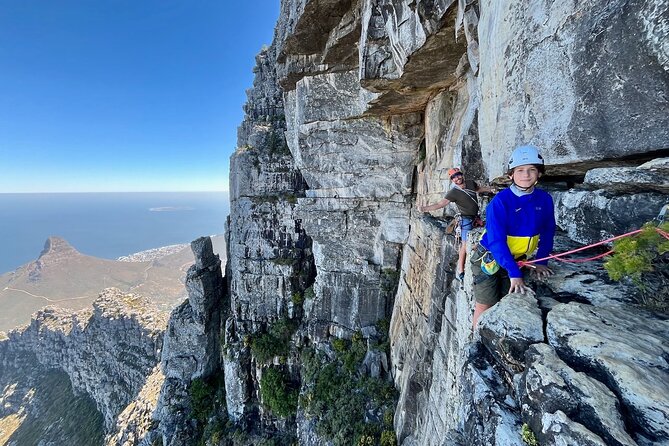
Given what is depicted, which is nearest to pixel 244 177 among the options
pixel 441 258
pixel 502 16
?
pixel 441 258

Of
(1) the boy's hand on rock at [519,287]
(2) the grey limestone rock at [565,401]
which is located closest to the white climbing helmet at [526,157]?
(1) the boy's hand on rock at [519,287]

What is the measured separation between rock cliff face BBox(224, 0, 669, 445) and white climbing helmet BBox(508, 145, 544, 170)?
99cm

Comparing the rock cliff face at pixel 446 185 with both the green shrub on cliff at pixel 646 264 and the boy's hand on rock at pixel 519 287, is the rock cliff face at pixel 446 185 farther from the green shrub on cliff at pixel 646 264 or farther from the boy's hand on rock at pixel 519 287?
the green shrub on cliff at pixel 646 264

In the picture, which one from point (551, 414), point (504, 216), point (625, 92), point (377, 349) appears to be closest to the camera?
point (551, 414)

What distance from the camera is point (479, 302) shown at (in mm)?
4547

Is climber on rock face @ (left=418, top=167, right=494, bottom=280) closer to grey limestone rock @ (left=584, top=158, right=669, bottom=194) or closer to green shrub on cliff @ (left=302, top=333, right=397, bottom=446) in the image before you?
grey limestone rock @ (left=584, top=158, right=669, bottom=194)

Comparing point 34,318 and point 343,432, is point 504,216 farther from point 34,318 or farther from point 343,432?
point 34,318

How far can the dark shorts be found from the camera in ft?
14.3

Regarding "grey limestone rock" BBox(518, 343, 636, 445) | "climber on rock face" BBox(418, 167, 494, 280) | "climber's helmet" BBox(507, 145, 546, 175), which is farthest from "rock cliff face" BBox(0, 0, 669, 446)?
"climber's helmet" BBox(507, 145, 546, 175)

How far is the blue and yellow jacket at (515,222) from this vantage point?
3801mm

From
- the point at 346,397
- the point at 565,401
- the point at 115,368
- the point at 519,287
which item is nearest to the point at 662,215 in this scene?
the point at 519,287

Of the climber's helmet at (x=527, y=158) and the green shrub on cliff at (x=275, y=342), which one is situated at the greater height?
the climber's helmet at (x=527, y=158)

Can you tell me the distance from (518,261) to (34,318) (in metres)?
81.1

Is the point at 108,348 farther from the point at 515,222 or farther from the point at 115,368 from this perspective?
the point at 515,222
